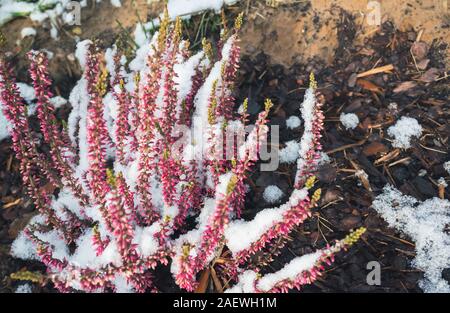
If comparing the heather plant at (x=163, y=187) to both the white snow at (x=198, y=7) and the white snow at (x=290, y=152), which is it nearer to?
the white snow at (x=290, y=152)

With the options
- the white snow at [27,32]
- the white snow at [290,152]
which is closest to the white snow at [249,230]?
the white snow at [290,152]

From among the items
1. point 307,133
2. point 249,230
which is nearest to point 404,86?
point 307,133

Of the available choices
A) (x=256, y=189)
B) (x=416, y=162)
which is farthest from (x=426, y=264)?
(x=256, y=189)

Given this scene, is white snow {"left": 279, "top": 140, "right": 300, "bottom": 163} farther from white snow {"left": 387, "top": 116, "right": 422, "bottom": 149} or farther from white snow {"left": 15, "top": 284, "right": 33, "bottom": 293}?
white snow {"left": 15, "top": 284, "right": 33, "bottom": 293}

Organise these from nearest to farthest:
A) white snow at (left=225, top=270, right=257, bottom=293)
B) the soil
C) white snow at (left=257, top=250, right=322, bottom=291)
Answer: white snow at (left=257, top=250, right=322, bottom=291) < white snow at (left=225, top=270, right=257, bottom=293) < the soil

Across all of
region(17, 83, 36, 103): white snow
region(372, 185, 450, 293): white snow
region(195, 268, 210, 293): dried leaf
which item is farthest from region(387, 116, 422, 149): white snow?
region(17, 83, 36, 103): white snow

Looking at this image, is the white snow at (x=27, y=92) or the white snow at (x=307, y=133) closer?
the white snow at (x=307, y=133)
